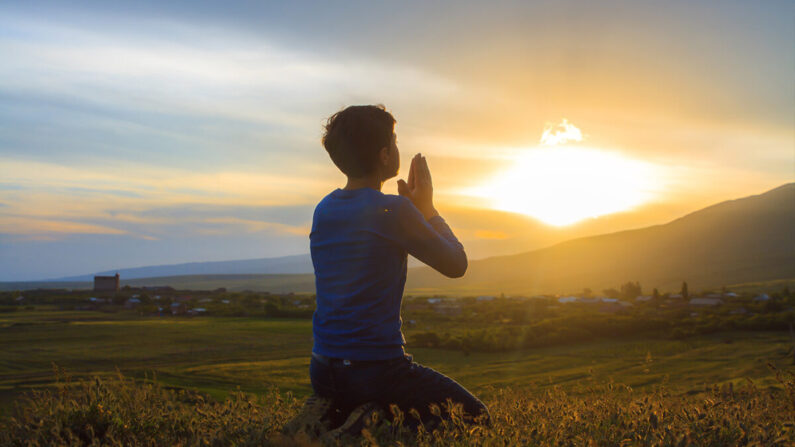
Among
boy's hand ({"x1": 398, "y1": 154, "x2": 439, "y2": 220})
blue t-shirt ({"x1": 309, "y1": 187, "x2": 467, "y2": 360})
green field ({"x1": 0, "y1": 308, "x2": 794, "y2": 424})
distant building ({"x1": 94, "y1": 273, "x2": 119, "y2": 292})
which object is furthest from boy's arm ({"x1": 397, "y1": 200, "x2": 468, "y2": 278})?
distant building ({"x1": 94, "y1": 273, "x2": 119, "y2": 292})

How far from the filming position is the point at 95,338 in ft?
146

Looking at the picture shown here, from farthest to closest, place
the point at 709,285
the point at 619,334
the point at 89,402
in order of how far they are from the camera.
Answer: the point at 709,285 → the point at 619,334 → the point at 89,402

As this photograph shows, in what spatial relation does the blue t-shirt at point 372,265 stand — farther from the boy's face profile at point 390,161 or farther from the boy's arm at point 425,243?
the boy's face profile at point 390,161

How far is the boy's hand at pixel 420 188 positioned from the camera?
3.87m

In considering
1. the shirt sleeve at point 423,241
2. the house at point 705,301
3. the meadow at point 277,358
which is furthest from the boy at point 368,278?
the house at point 705,301


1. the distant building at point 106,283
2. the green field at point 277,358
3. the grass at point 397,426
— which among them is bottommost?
the green field at point 277,358

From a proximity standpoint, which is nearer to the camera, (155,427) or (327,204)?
(327,204)

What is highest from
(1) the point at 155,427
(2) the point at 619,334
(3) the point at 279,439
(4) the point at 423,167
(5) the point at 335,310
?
(4) the point at 423,167

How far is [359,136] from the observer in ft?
12.0

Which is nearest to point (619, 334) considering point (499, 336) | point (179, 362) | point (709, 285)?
point (499, 336)

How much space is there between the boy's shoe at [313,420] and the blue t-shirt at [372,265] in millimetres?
329

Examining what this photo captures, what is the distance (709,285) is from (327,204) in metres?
160

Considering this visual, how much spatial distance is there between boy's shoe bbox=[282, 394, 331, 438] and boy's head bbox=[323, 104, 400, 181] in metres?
1.48

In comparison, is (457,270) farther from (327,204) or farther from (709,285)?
(709,285)
